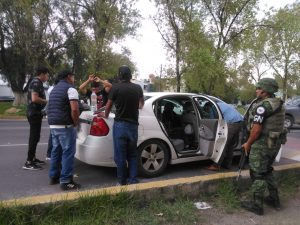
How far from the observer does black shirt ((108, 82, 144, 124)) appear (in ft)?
15.7

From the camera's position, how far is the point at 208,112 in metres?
6.30

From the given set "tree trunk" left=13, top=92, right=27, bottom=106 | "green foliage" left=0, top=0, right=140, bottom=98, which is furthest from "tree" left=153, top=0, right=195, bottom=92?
"tree trunk" left=13, top=92, right=27, bottom=106

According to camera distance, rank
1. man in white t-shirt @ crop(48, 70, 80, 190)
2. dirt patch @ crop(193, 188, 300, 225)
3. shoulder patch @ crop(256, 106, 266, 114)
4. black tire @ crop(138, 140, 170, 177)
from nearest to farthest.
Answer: dirt patch @ crop(193, 188, 300, 225)
shoulder patch @ crop(256, 106, 266, 114)
man in white t-shirt @ crop(48, 70, 80, 190)
black tire @ crop(138, 140, 170, 177)

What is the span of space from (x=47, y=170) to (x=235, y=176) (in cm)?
323

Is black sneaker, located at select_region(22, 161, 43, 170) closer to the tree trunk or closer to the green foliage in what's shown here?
the green foliage

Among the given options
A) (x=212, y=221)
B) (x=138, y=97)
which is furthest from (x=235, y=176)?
(x=138, y=97)

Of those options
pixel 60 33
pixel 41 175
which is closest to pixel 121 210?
pixel 41 175

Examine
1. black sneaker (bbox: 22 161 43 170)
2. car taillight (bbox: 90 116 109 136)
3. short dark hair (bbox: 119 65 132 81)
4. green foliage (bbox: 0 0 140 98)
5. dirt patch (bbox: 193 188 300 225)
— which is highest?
green foliage (bbox: 0 0 140 98)

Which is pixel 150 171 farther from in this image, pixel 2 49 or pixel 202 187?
pixel 2 49

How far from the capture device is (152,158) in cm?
557

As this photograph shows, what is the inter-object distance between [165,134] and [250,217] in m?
2.00

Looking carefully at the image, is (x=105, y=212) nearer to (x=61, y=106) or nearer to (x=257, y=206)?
(x=61, y=106)

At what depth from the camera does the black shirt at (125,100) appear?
479 centimetres

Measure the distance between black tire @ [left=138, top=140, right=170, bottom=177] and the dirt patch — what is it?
57.1 inches
